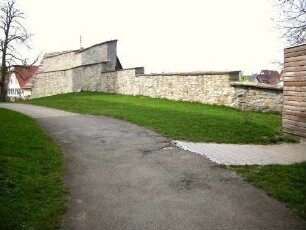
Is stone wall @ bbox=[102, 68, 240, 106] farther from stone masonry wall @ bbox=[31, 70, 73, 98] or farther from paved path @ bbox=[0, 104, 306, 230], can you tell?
paved path @ bbox=[0, 104, 306, 230]

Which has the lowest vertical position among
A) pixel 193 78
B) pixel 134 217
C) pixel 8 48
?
pixel 134 217

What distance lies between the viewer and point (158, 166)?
7.73 meters

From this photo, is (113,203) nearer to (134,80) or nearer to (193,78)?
(193,78)

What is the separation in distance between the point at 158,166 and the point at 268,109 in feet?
34.4

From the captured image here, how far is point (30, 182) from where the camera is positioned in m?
6.29

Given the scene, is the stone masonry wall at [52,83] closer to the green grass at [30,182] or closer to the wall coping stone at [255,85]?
the wall coping stone at [255,85]

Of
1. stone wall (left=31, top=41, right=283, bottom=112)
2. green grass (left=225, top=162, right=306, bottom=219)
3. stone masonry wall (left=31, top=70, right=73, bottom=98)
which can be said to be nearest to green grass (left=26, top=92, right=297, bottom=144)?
stone wall (left=31, top=41, right=283, bottom=112)

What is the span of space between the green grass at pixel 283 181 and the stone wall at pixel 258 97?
8762 mm

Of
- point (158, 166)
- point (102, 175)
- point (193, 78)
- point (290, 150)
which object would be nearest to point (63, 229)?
point (102, 175)

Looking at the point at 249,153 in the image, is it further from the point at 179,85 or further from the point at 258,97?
the point at 179,85

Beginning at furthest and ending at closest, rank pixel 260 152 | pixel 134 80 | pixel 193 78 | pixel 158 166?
pixel 134 80 < pixel 193 78 < pixel 260 152 < pixel 158 166

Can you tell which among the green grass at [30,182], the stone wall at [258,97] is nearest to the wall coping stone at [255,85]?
the stone wall at [258,97]

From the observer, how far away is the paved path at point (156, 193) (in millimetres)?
5027

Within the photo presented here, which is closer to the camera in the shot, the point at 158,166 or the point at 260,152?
the point at 158,166
